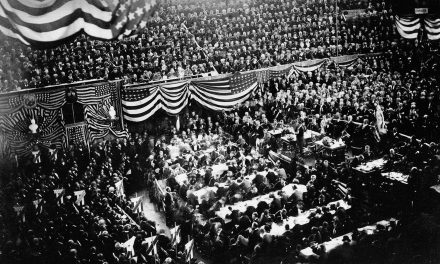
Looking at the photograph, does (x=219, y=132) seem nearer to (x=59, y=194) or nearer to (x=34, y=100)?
(x=34, y=100)

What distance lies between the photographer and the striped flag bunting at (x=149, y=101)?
19.7 meters

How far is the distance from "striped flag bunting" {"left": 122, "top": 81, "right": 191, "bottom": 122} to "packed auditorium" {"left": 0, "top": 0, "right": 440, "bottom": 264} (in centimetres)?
7

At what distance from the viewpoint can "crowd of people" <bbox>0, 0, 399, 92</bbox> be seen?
1983 centimetres

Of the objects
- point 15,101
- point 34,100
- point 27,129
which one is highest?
point 15,101

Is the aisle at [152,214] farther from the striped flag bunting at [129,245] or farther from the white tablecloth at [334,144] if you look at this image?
the white tablecloth at [334,144]

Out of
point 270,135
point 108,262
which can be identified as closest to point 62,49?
point 270,135

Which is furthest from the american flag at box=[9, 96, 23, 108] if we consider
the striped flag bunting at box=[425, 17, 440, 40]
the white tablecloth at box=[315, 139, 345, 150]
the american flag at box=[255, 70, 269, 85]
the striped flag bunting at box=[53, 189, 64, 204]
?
the striped flag bunting at box=[425, 17, 440, 40]

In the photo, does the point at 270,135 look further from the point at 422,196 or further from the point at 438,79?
the point at 438,79

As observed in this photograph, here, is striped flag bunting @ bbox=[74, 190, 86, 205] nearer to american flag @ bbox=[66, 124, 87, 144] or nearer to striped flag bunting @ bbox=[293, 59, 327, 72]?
american flag @ bbox=[66, 124, 87, 144]

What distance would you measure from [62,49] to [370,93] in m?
15.5

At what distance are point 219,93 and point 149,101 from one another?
3471mm

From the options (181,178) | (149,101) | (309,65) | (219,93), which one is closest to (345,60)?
(309,65)

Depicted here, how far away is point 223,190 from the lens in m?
15.0

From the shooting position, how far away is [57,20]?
25.5 ft
